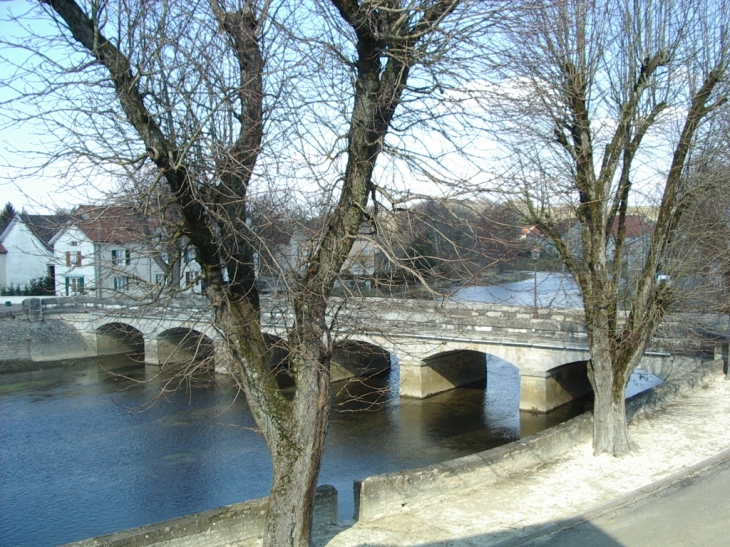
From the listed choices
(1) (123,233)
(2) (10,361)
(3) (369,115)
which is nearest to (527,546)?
(3) (369,115)

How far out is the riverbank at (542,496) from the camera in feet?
23.0

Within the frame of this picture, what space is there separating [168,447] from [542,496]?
13190 mm

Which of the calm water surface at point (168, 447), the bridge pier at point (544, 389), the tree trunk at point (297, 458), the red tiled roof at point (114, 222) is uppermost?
the red tiled roof at point (114, 222)

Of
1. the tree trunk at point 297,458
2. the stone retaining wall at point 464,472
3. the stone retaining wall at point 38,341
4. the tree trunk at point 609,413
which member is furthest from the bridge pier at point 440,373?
the stone retaining wall at point 38,341

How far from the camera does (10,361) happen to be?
106ft

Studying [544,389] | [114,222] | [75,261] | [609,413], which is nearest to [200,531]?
[75,261]

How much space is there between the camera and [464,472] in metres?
8.31

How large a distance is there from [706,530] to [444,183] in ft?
14.8

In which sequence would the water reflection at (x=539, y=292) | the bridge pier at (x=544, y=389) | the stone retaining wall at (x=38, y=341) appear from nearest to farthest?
the water reflection at (x=539, y=292) < the bridge pier at (x=544, y=389) < the stone retaining wall at (x=38, y=341)

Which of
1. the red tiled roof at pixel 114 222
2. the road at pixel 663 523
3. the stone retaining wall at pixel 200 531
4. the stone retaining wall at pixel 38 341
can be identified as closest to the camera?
the red tiled roof at pixel 114 222

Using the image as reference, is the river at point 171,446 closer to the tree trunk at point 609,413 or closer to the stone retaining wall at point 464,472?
the stone retaining wall at point 464,472

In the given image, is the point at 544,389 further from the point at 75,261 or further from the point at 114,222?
the point at 75,261

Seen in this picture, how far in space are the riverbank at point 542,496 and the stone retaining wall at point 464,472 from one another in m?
0.09

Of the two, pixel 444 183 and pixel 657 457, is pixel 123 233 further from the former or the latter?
pixel 657 457
